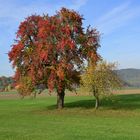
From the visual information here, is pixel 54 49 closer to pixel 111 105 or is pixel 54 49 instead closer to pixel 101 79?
pixel 101 79

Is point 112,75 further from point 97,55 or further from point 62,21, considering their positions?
point 62,21

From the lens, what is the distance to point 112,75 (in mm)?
49625

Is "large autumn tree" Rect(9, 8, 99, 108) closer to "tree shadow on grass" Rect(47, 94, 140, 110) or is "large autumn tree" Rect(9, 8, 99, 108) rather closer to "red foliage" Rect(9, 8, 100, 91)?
"red foliage" Rect(9, 8, 100, 91)

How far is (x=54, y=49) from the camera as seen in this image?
50375mm

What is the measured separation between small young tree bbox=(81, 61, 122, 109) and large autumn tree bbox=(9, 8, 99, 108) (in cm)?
222

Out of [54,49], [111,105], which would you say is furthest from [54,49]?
[111,105]

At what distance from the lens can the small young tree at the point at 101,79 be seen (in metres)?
48.8

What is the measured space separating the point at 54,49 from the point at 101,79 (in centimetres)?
608

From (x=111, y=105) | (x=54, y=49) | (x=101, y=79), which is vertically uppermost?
(x=54, y=49)

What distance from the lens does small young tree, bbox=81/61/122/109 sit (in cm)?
4881

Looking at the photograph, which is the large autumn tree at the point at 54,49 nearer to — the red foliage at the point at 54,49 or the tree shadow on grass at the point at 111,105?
the red foliage at the point at 54,49

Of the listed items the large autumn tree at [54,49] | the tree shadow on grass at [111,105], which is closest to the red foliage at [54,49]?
the large autumn tree at [54,49]

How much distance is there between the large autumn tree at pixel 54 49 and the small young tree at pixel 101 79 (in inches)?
87.2

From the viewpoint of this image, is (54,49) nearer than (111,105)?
Yes
